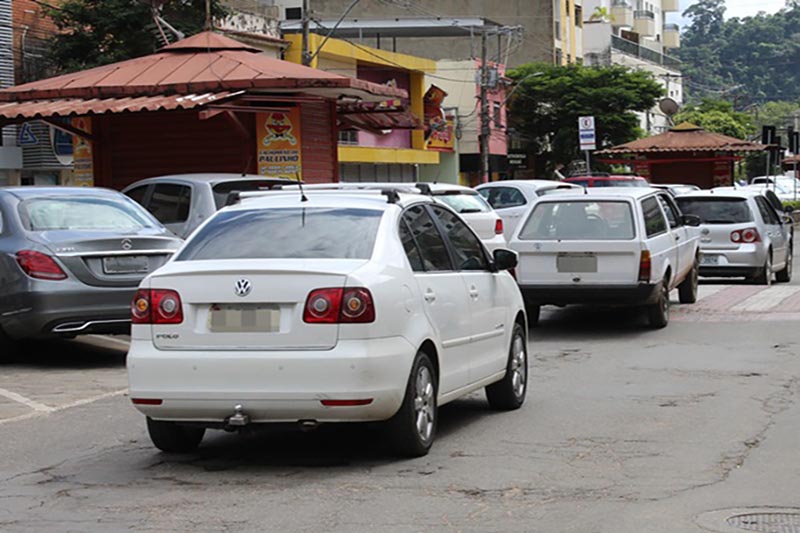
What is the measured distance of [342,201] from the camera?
335 inches

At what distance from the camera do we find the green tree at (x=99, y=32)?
1332 inches

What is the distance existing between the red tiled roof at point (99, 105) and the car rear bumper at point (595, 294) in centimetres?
565

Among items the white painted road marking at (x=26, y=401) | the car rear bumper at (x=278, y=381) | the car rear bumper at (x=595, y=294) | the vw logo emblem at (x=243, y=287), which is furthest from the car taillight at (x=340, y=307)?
the car rear bumper at (x=595, y=294)

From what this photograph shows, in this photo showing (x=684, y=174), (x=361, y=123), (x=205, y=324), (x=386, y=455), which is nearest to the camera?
(x=205, y=324)

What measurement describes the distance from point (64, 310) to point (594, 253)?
19.6 feet

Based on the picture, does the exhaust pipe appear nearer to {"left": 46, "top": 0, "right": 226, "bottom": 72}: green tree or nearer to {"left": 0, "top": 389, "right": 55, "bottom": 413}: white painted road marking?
{"left": 0, "top": 389, "right": 55, "bottom": 413}: white painted road marking

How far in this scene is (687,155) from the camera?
151 ft

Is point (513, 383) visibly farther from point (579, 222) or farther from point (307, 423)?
point (579, 222)

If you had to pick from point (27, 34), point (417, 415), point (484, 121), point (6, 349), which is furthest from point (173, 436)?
point (484, 121)

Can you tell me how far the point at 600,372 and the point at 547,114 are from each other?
5619 cm

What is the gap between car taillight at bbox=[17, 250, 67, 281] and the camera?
1229 cm

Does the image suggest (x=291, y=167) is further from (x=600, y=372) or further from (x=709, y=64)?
(x=709, y=64)

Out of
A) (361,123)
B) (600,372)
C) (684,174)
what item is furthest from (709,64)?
(600,372)

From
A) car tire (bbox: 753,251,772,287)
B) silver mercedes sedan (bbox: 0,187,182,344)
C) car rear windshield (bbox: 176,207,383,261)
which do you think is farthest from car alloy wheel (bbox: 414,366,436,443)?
car tire (bbox: 753,251,772,287)
